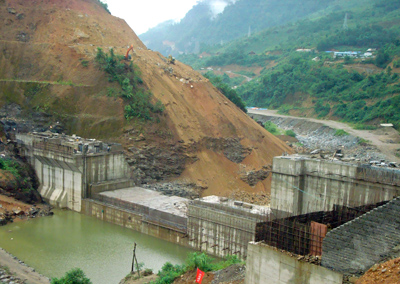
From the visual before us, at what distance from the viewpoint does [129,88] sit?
4341cm

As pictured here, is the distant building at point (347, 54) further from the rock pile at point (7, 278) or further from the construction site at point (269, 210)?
the rock pile at point (7, 278)

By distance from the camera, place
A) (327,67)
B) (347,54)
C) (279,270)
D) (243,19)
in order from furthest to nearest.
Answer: (243,19) → (347,54) → (327,67) → (279,270)

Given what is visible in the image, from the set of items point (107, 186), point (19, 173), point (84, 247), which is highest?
point (19, 173)

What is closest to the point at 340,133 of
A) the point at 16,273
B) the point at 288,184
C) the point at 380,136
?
the point at 380,136

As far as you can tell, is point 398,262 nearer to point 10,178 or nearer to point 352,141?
point 10,178

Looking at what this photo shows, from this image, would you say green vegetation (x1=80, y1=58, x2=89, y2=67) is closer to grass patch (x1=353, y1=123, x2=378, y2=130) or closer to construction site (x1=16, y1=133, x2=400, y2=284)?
construction site (x1=16, y1=133, x2=400, y2=284)

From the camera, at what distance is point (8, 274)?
24109 mm

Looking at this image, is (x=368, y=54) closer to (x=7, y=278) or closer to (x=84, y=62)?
(x=84, y=62)

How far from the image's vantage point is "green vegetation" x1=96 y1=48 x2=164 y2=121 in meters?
42.7

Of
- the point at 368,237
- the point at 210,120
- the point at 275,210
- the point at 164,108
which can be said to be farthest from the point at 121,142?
the point at 368,237

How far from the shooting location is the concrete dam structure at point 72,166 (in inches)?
1467

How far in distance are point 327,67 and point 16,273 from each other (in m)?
67.8

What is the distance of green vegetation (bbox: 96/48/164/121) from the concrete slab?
7.68 metres

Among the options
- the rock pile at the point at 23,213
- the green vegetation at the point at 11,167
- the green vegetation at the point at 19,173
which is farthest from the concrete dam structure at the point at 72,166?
the rock pile at the point at 23,213
